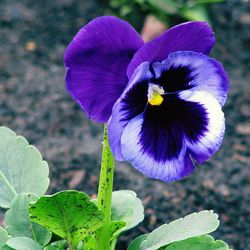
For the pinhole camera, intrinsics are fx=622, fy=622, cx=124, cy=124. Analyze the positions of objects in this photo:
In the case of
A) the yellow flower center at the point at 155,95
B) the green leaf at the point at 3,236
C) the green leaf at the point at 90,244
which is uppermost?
the yellow flower center at the point at 155,95

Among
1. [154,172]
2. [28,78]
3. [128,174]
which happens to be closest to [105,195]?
[154,172]

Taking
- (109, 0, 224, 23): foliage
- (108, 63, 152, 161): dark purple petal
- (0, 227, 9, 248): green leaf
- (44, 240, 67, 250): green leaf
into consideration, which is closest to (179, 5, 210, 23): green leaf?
(109, 0, 224, 23): foliage

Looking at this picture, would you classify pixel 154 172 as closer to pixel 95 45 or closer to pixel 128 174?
pixel 95 45

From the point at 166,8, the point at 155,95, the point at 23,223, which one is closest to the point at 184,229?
the point at 155,95

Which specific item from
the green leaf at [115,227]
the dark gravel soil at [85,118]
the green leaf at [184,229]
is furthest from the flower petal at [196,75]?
the dark gravel soil at [85,118]

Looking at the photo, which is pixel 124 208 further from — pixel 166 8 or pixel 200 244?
pixel 166 8

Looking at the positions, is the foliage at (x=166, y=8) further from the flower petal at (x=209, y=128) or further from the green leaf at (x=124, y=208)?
the flower petal at (x=209, y=128)
